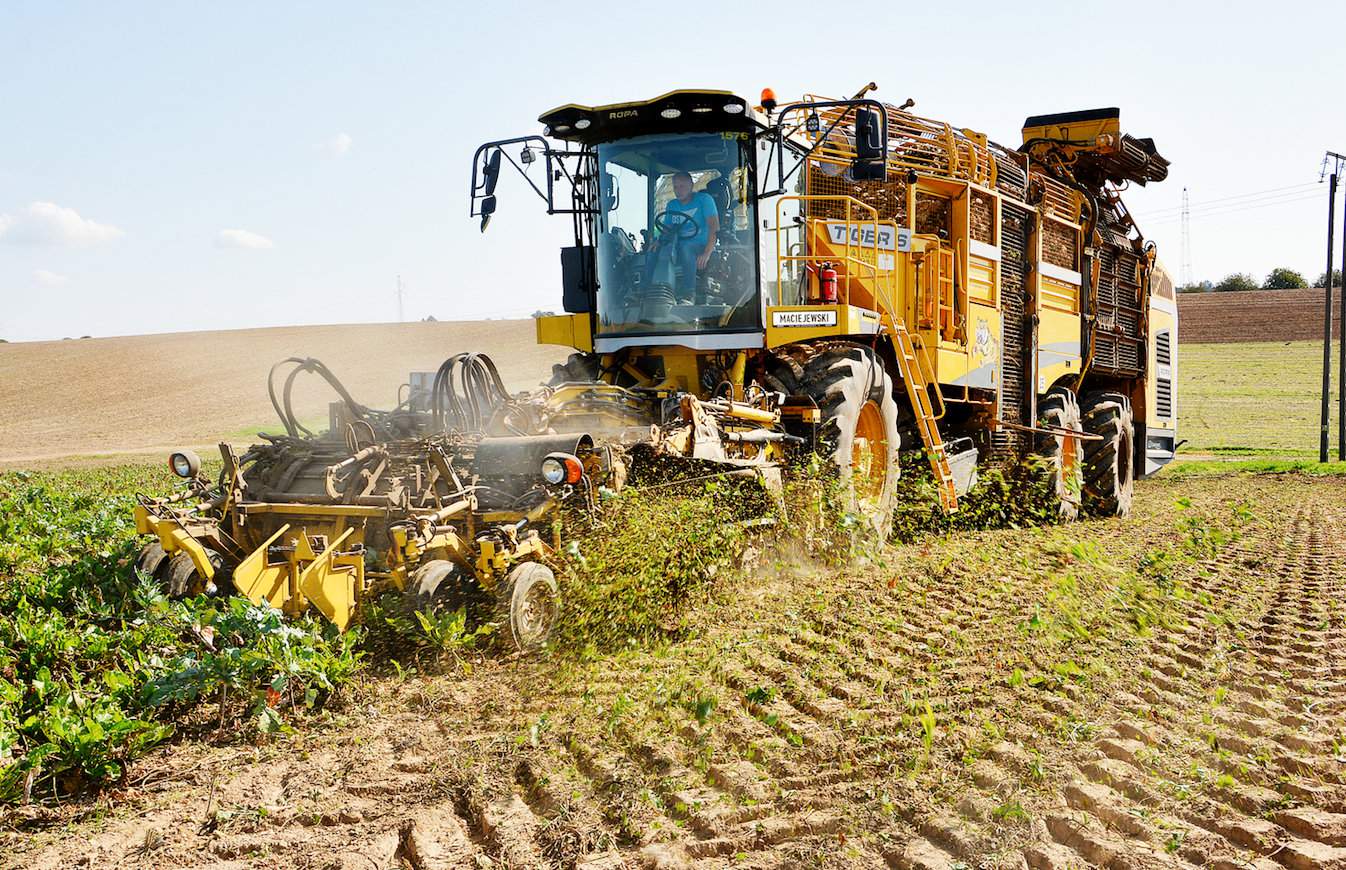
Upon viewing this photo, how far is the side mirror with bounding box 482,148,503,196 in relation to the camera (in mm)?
7637

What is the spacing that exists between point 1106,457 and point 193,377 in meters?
33.4

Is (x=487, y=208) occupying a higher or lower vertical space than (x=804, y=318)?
higher

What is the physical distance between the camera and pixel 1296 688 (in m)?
4.87

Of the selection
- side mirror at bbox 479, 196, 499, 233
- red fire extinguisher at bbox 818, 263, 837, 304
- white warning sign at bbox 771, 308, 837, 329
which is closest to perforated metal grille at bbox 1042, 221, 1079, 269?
red fire extinguisher at bbox 818, 263, 837, 304

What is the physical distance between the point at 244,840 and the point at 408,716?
3.93ft

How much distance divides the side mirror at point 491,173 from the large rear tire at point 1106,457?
7613 millimetres

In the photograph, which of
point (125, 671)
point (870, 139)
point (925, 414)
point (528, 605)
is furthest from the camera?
point (925, 414)

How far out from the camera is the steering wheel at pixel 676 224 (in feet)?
25.9

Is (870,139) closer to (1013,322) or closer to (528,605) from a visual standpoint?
(528,605)

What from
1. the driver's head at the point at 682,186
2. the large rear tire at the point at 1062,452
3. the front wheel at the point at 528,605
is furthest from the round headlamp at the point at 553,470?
the large rear tire at the point at 1062,452

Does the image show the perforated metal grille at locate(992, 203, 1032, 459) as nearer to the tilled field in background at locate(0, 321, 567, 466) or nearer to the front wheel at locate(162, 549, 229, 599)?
the front wheel at locate(162, 549, 229, 599)

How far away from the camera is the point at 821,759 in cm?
400

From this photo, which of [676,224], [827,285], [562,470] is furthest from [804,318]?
[562,470]

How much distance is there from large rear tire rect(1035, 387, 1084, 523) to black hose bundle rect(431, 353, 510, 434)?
6123mm
